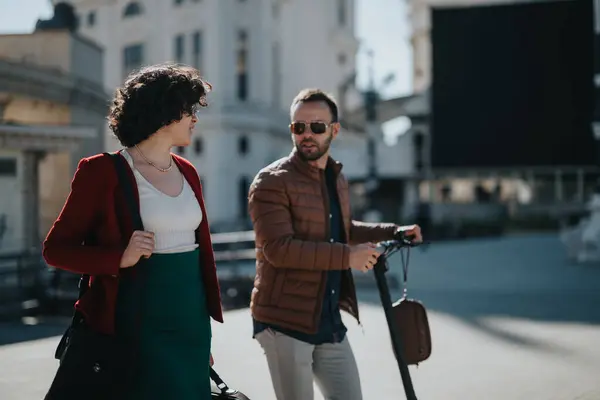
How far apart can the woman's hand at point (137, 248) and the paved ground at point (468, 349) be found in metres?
3.40

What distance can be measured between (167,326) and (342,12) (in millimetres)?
57494

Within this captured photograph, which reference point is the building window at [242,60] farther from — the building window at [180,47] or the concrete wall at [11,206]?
the concrete wall at [11,206]

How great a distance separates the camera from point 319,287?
3596 millimetres

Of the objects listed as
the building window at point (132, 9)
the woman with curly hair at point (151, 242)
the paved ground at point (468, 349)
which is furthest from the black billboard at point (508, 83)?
the woman with curly hair at point (151, 242)

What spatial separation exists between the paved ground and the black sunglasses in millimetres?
2765

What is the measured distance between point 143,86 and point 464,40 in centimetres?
3499

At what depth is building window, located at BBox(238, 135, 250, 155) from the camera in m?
43.2

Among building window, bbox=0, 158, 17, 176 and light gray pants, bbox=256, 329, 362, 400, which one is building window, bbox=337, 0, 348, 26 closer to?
building window, bbox=0, 158, 17, 176

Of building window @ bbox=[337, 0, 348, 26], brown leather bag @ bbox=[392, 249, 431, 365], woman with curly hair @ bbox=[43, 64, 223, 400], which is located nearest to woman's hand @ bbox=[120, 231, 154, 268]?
woman with curly hair @ bbox=[43, 64, 223, 400]

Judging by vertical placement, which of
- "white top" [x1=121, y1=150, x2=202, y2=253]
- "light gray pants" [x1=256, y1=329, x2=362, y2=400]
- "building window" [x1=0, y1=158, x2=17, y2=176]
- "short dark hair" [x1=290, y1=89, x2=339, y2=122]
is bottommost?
"light gray pants" [x1=256, y1=329, x2=362, y2=400]

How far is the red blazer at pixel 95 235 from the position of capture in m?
2.70

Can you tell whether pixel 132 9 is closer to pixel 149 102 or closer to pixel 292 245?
pixel 292 245

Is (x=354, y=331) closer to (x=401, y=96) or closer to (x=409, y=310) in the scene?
(x=409, y=310)

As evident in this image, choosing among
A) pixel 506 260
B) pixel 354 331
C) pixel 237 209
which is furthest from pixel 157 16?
pixel 354 331
